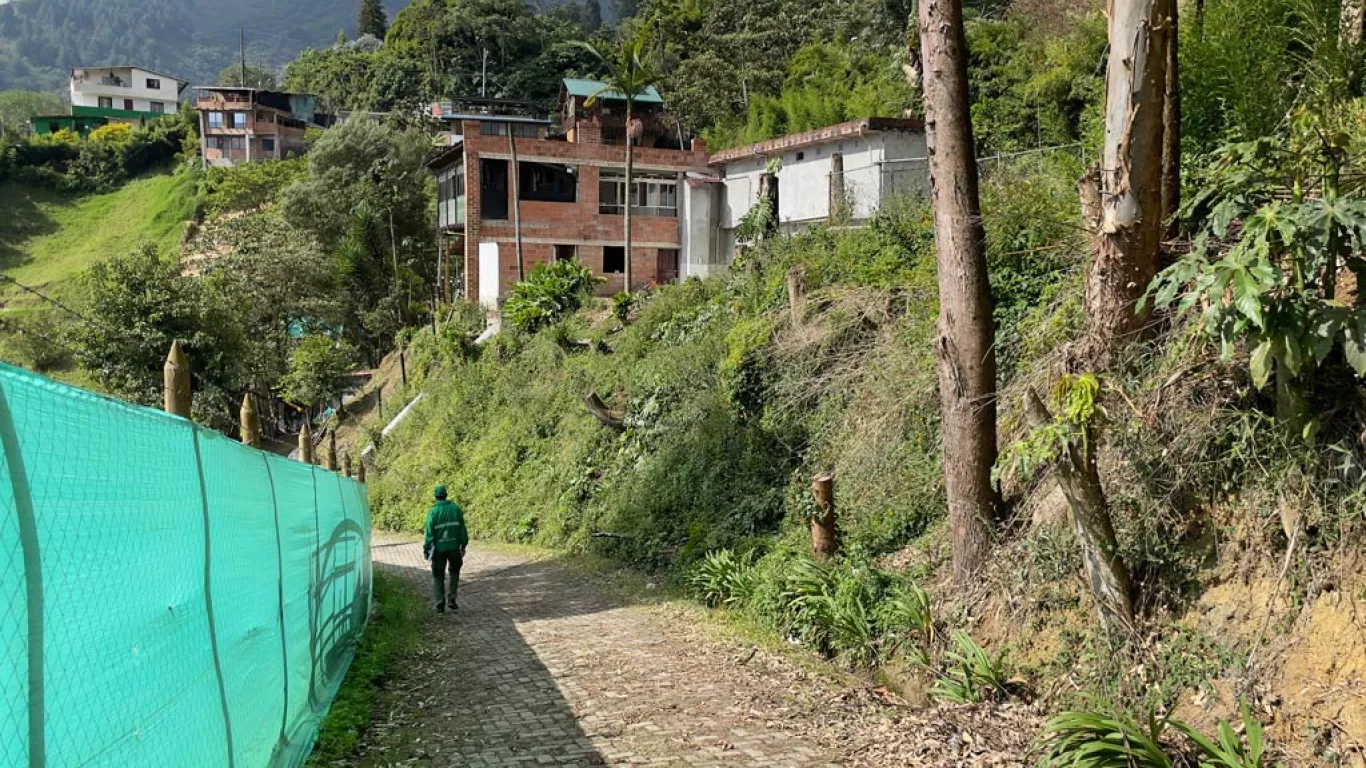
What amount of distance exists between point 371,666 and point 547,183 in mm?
26998

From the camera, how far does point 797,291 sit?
13211 millimetres

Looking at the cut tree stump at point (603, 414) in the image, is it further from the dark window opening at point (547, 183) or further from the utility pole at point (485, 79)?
the utility pole at point (485, 79)

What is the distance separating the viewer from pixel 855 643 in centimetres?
739

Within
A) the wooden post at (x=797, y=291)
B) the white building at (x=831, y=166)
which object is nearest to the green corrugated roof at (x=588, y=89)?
the white building at (x=831, y=166)

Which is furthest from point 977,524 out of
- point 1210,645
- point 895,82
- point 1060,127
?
point 895,82

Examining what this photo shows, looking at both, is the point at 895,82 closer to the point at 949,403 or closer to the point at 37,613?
the point at 949,403

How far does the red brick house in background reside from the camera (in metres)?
32.1

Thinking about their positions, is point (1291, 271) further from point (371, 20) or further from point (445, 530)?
point (371, 20)

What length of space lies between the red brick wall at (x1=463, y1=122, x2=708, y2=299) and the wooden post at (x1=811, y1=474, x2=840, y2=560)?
22826 mm

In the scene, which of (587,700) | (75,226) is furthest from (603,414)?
(75,226)

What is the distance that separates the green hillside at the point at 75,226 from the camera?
217 ft

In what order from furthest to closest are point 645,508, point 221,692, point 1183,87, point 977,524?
point 645,508, point 1183,87, point 977,524, point 221,692

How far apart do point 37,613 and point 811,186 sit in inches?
947

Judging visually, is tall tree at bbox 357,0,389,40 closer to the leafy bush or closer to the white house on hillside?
the white house on hillside
